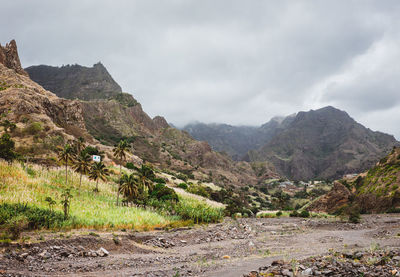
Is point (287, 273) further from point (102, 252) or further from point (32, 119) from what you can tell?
point (32, 119)

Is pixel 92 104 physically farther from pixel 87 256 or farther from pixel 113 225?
pixel 87 256

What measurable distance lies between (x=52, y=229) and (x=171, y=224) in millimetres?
18232

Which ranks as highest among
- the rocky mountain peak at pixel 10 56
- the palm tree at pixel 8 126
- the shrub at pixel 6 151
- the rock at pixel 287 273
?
the rocky mountain peak at pixel 10 56

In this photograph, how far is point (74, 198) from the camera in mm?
42969

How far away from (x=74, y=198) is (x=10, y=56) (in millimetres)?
140040

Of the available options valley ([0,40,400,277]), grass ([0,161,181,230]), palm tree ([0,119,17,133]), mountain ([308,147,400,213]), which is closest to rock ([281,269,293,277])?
valley ([0,40,400,277])

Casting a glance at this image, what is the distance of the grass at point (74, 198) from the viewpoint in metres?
30.6

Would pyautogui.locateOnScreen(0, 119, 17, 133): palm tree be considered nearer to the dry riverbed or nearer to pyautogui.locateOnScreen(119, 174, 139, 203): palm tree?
pyautogui.locateOnScreen(119, 174, 139, 203): palm tree

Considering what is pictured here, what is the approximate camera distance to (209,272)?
1241 cm

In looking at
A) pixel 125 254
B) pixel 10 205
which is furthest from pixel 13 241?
pixel 10 205

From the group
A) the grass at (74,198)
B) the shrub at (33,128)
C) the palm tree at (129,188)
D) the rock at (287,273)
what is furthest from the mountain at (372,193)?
the shrub at (33,128)

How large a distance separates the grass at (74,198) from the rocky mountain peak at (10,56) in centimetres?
11489

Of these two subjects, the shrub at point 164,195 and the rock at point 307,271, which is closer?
the rock at point 307,271

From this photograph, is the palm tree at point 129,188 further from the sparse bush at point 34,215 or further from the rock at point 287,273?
the rock at point 287,273
